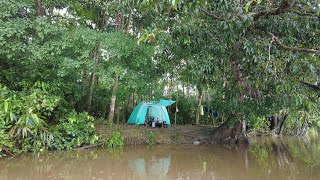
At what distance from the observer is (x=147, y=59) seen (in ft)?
24.7

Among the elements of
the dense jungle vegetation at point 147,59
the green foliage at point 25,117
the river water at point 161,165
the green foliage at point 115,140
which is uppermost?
the dense jungle vegetation at point 147,59

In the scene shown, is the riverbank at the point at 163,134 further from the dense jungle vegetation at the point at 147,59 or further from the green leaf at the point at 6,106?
the green leaf at the point at 6,106

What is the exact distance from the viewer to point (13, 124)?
20.7 ft

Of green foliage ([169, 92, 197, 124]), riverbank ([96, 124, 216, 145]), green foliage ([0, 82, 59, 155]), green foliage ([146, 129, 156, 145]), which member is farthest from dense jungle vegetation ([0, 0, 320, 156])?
green foliage ([169, 92, 197, 124])

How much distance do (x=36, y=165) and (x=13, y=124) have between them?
54.0 inches

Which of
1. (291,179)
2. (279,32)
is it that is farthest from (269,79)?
(291,179)

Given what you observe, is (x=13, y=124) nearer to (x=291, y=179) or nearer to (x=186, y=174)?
(x=186, y=174)

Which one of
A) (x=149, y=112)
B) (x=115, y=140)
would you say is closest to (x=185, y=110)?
(x=149, y=112)

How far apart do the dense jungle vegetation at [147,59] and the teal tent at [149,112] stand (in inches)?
28.1

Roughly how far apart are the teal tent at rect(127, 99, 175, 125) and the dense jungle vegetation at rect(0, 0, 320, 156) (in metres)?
0.71

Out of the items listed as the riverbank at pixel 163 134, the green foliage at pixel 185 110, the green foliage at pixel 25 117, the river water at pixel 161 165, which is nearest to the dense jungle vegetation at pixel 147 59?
the green foliage at pixel 25 117

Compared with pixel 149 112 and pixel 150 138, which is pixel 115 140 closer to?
pixel 150 138

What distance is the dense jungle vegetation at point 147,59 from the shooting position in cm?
381

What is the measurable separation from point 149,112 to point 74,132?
148 inches
